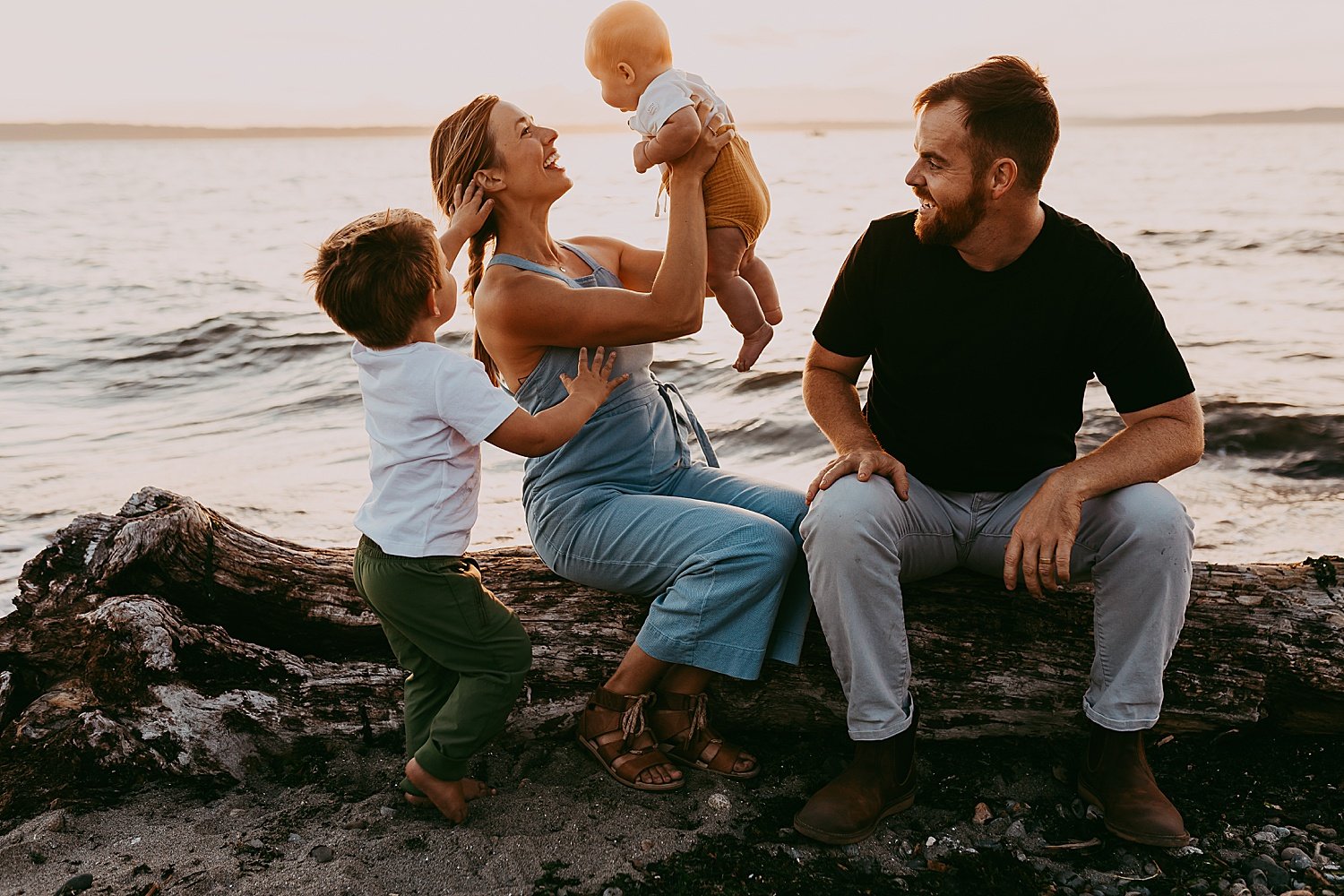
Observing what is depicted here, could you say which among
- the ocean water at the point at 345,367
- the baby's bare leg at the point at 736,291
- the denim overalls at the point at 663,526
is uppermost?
the baby's bare leg at the point at 736,291

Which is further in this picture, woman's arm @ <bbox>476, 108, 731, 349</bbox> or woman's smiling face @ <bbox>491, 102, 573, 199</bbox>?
woman's smiling face @ <bbox>491, 102, 573, 199</bbox>

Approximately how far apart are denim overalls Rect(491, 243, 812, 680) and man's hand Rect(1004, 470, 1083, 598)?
59cm

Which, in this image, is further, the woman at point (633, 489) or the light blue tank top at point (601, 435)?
the light blue tank top at point (601, 435)

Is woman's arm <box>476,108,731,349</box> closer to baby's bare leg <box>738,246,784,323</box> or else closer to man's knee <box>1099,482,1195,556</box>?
baby's bare leg <box>738,246,784,323</box>

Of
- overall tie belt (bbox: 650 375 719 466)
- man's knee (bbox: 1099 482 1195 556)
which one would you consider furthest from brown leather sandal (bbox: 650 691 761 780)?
man's knee (bbox: 1099 482 1195 556)

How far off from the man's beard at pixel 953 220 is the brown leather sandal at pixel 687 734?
147 cm

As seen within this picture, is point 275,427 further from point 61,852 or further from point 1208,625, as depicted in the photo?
point 1208,625

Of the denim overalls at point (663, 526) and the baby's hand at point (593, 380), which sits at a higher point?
the baby's hand at point (593, 380)

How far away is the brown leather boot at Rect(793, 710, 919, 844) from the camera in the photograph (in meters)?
2.75

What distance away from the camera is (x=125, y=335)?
569 inches

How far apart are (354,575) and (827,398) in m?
1.45

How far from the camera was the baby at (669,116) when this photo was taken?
3107 millimetres

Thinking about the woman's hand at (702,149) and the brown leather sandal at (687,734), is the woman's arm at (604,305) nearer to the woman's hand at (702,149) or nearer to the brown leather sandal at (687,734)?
the woman's hand at (702,149)

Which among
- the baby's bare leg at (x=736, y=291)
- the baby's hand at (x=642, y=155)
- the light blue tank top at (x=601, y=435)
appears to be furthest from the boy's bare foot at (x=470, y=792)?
the baby's hand at (x=642, y=155)
